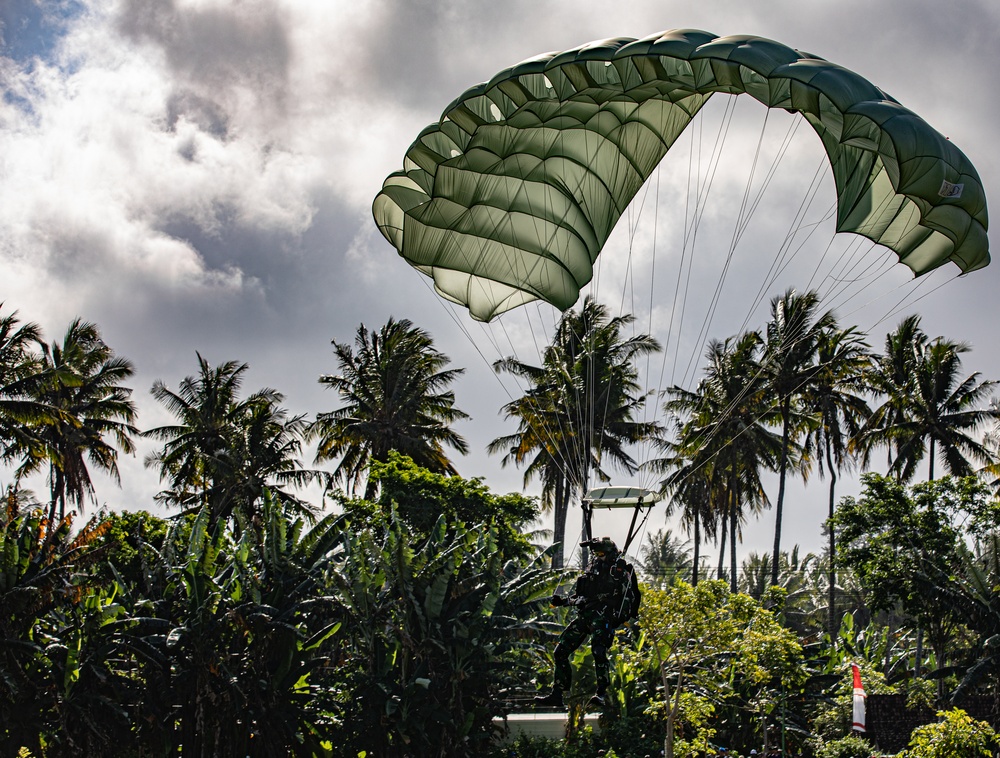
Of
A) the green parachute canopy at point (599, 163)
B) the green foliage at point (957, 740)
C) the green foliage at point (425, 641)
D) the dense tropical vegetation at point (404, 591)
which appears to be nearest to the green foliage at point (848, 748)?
the dense tropical vegetation at point (404, 591)

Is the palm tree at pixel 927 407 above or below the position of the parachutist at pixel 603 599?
above

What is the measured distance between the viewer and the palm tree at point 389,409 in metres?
33.0

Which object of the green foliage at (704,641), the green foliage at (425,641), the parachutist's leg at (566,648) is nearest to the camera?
the parachutist's leg at (566,648)

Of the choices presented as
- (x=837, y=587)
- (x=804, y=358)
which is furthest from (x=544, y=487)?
(x=837, y=587)

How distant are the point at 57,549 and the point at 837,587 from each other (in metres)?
53.7

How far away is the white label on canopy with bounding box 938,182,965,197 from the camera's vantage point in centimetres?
1120

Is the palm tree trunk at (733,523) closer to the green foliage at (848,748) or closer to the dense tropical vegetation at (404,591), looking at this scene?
the dense tropical vegetation at (404,591)

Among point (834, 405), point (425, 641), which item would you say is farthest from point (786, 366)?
point (425, 641)

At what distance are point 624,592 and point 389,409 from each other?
2228 cm

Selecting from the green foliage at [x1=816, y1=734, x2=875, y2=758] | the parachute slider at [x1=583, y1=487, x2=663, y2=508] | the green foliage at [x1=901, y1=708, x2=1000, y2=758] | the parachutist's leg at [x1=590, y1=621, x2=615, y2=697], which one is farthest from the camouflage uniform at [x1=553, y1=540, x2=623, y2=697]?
the green foliage at [x1=816, y1=734, x2=875, y2=758]

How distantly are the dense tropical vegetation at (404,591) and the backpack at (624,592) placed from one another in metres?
1.88

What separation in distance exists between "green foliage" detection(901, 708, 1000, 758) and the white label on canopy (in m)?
7.86

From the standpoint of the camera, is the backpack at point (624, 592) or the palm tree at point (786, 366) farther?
the palm tree at point (786, 366)

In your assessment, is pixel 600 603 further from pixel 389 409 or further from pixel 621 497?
pixel 389 409
